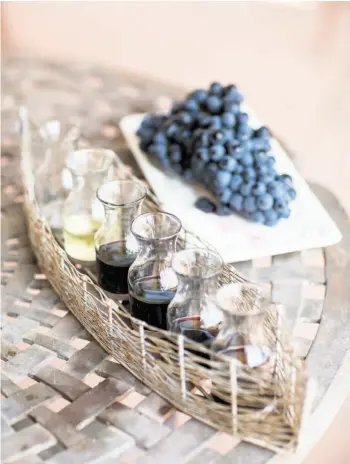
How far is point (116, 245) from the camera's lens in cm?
97

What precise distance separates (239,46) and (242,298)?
1913 mm

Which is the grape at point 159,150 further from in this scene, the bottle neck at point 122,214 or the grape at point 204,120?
the bottle neck at point 122,214

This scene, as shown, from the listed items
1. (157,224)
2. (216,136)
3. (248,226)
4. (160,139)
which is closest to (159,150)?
(160,139)

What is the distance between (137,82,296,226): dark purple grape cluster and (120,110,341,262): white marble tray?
2cm

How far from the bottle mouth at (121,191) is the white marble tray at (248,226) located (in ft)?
0.40

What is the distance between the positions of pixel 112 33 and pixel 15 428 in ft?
7.00

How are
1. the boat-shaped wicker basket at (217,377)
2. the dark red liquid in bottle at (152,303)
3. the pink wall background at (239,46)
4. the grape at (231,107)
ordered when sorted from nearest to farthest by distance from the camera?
the boat-shaped wicker basket at (217,377) → the dark red liquid in bottle at (152,303) → the grape at (231,107) → the pink wall background at (239,46)

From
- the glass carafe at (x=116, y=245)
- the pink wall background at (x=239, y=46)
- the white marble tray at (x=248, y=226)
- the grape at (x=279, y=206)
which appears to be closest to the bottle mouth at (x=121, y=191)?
the glass carafe at (x=116, y=245)

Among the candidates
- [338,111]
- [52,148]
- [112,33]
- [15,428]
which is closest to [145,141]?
[52,148]

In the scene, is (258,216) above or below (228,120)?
below

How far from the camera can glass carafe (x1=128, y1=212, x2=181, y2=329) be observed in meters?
0.86

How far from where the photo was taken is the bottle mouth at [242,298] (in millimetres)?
779

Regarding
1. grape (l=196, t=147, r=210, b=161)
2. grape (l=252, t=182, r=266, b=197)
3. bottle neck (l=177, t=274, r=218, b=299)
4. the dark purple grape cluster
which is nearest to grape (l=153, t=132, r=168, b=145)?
the dark purple grape cluster

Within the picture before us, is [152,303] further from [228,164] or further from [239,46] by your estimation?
[239,46]
